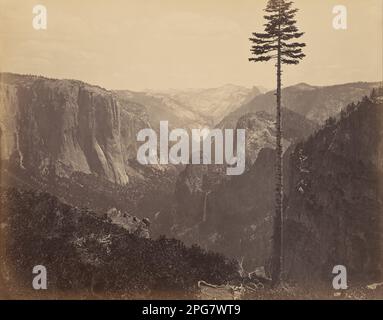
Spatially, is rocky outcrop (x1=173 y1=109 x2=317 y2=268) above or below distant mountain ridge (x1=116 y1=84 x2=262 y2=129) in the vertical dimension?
below

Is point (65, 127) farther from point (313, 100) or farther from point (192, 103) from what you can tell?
point (313, 100)

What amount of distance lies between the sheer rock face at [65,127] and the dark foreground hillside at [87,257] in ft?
5.67

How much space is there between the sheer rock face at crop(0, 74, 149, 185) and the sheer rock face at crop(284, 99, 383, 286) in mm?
7248

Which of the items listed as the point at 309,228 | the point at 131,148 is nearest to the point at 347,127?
the point at 309,228

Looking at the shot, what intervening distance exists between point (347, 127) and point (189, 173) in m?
6.75

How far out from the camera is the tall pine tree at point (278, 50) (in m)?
23.0

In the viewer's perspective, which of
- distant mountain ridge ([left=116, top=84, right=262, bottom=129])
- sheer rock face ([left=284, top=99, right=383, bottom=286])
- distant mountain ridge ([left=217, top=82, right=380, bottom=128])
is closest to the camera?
sheer rock face ([left=284, top=99, right=383, bottom=286])

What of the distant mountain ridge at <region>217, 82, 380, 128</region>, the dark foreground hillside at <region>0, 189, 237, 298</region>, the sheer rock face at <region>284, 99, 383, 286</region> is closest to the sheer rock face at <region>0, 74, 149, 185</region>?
the dark foreground hillside at <region>0, 189, 237, 298</region>

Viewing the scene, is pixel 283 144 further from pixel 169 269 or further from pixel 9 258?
pixel 9 258

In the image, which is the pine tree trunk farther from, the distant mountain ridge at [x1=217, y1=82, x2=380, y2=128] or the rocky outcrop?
the distant mountain ridge at [x1=217, y1=82, x2=380, y2=128]

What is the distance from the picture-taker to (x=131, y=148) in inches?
943

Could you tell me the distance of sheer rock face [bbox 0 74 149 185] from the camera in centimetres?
2327

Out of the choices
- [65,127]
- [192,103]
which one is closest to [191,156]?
[192,103]
